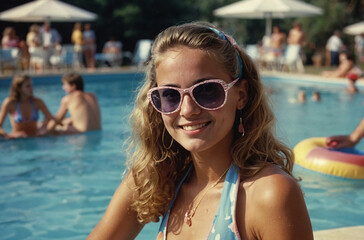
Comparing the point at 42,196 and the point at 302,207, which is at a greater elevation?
the point at 302,207

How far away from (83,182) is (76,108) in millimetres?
2571

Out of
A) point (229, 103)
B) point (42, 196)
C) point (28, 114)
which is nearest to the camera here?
point (229, 103)

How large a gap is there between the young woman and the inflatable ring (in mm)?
3592

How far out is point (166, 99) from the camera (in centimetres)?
188

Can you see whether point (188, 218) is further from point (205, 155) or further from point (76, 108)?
point (76, 108)

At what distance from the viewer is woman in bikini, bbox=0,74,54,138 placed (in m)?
7.72

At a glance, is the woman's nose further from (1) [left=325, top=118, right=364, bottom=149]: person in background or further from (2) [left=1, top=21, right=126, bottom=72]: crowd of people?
(2) [left=1, top=21, right=126, bottom=72]: crowd of people

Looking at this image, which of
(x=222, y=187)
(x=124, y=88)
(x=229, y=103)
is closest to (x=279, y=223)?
(x=222, y=187)

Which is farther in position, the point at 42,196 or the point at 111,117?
the point at 111,117

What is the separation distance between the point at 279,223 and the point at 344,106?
33.5 feet

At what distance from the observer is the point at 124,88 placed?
15.9 m

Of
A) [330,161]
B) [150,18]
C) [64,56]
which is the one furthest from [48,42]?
[330,161]

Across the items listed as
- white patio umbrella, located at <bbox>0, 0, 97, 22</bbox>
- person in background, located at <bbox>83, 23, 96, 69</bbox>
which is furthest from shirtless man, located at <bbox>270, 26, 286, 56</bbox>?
person in background, located at <bbox>83, 23, 96, 69</bbox>

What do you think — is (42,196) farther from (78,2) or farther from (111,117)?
(78,2)
